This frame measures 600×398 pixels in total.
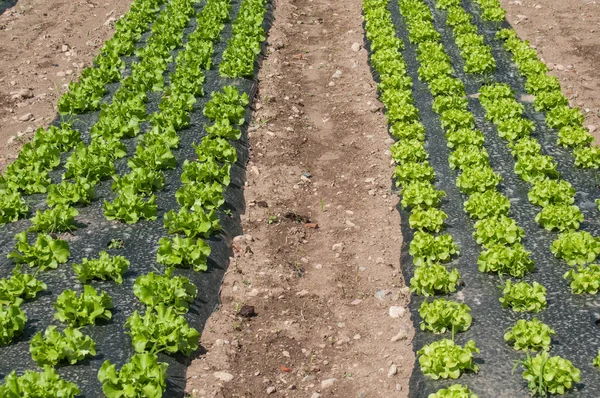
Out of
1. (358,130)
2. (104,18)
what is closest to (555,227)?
(358,130)

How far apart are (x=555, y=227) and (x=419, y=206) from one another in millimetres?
1755

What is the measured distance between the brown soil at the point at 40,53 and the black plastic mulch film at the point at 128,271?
1404 mm

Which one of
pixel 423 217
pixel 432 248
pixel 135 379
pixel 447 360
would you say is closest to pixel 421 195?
pixel 423 217

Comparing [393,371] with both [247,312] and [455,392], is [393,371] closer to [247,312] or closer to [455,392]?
[455,392]

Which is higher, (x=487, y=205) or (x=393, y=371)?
(x=487, y=205)

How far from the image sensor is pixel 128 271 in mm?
9953

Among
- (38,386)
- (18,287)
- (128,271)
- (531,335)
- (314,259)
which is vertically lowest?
(314,259)

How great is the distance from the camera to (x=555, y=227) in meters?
10.4

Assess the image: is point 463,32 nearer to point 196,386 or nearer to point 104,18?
point 104,18

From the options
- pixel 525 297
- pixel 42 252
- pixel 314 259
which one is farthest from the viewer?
pixel 314 259

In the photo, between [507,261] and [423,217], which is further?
[423,217]

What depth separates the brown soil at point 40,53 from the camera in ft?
48.4

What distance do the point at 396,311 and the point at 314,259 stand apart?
5.33ft

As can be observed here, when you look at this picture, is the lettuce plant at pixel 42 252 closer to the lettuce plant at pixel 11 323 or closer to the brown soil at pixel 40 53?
the lettuce plant at pixel 11 323
